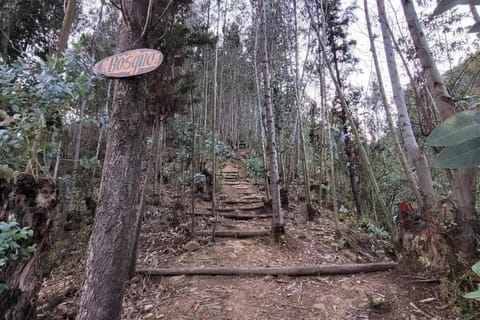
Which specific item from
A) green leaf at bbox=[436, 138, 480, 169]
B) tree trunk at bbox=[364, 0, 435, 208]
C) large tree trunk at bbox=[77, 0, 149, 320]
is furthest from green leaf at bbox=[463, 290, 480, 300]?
tree trunk at bbox=[364, 0, 435, 208]

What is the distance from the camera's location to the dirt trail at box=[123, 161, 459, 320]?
1850 mm

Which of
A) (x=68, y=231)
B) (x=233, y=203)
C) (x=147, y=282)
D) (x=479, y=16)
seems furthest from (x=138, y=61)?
(x=233, y=203)

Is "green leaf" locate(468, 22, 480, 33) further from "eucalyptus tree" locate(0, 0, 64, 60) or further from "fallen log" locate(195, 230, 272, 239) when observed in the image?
"eucalyptus tree" locate(0, 0, 64, 60)

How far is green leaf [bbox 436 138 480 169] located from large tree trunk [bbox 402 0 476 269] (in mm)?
1482

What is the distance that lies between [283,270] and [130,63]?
217 cm

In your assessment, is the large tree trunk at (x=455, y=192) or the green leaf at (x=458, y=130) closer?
the green leaf at (x=458, y=130)

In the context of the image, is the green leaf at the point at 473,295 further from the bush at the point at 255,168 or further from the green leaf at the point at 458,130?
the bush at the point at 255,168

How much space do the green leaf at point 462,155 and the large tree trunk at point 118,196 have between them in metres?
1.46

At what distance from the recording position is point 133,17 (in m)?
1.60

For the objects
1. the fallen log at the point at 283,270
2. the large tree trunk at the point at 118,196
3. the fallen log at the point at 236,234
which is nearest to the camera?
the large tree trunk at the point at 118,196

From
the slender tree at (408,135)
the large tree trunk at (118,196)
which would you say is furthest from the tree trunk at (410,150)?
the large tree trunk at (118,196)

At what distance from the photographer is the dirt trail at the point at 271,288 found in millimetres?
1850

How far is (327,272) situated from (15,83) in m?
2.81

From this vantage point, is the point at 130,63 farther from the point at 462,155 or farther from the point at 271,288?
the point at 271,288
